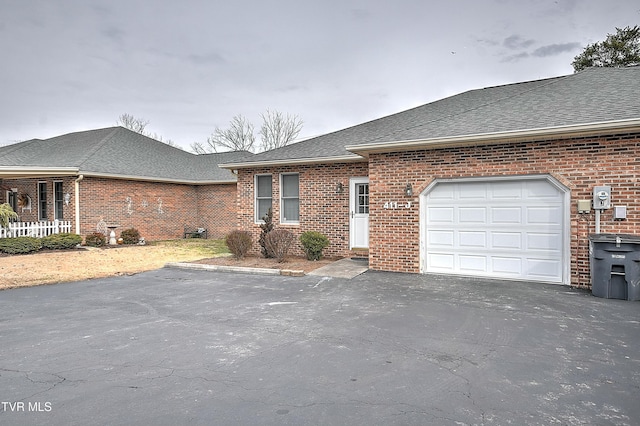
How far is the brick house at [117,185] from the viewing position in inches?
Result: 621

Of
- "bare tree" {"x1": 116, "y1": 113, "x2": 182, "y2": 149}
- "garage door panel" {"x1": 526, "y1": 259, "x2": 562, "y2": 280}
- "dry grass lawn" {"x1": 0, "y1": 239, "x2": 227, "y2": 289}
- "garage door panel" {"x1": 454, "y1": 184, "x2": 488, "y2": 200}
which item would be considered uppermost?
"bare tree" {"x1": 116, "y1": 113, "x2": 182, "y2": 149}

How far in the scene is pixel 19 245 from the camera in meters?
13.1

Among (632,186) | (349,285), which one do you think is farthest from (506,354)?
(632,186)

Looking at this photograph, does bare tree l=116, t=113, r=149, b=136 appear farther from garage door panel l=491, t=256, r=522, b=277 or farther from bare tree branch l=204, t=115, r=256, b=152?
garage door panel l=491, t=256, r=522, b=277

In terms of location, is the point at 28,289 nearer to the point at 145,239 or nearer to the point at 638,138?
the point at 145,239

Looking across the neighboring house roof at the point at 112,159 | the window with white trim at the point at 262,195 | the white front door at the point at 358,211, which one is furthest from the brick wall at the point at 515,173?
the neighboring house roof at the point at 112,159

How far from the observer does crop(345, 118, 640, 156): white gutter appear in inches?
274

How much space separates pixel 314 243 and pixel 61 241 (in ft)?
32.6

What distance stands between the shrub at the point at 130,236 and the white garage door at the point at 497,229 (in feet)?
42.5

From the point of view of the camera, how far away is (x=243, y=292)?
761cm

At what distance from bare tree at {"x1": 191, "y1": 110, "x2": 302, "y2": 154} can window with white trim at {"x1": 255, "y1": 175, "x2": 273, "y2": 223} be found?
85.8 ft

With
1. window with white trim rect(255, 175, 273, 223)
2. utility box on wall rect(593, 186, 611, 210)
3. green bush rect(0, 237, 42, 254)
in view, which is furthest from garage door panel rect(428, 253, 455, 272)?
green bush rect(0, 237, 42, 254)

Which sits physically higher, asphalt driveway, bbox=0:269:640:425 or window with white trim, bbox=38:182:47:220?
window with white trim, bbox=38:182:47:220

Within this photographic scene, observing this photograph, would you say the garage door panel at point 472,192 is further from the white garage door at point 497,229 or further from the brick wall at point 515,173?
the brick wall at point 515,173
